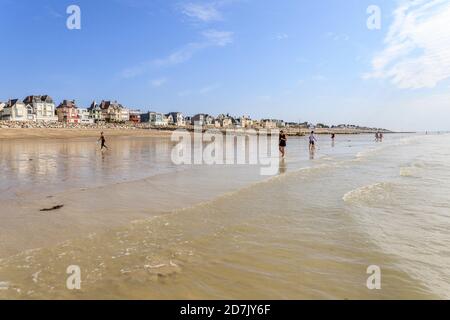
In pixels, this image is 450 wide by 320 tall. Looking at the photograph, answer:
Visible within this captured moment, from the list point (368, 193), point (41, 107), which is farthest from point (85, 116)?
point (368, 193)

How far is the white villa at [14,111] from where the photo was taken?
9179cm

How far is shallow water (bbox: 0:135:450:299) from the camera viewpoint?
3.97 metres

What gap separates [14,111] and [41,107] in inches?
366

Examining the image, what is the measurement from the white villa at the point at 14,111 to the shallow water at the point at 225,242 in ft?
324

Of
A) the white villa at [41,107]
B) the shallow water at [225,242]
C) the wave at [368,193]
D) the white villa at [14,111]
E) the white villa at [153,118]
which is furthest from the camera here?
the white villa at [153,118]

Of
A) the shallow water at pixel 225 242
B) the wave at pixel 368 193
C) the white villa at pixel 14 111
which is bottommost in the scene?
the shallow water at pixel 225 242

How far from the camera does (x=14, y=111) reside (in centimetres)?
9194

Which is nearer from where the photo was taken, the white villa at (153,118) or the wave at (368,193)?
the wave at (368,193)

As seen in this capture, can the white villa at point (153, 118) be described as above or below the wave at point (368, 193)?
above

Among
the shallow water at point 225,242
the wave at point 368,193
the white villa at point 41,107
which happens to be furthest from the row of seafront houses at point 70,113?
the wave at point 368,193

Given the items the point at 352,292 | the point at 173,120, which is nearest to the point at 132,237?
the point at 352,292

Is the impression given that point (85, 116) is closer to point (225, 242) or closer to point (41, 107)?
point (41, 107)

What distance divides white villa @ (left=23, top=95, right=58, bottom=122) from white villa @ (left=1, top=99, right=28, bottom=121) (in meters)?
2.37

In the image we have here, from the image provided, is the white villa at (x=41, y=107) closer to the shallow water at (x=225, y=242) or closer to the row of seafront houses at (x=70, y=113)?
the row of seafront houses at (x=70, y=113)
